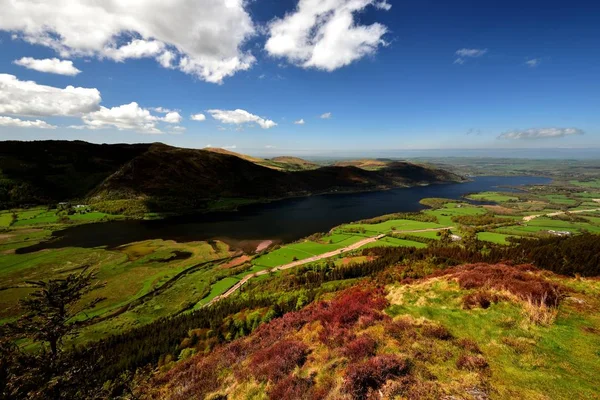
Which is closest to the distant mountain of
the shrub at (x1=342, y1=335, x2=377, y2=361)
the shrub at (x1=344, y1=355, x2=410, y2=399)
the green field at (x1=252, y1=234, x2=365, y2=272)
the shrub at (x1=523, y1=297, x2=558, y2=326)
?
the green field at (x1=252, y1=234, x2=365, y2=272)

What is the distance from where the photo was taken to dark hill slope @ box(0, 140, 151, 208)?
13712 cm

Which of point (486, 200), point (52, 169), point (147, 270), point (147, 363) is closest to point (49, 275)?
point (147, 270)

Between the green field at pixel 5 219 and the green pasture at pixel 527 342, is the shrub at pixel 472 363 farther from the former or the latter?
the green field at pixel 5 219

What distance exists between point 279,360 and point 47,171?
21385cm

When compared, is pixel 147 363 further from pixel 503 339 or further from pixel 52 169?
pixel 52 169

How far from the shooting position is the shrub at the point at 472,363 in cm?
1225

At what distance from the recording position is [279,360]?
1620 cm

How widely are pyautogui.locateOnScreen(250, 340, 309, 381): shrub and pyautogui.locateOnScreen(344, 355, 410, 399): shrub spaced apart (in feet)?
13.3

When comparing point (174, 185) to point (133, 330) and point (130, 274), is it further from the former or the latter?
point (133, 330)

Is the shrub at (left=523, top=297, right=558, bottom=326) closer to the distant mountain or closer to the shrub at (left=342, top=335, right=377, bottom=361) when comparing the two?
the shrub at (left=342, top=335, right=377, bottom=361)

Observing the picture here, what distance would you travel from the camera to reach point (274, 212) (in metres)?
143

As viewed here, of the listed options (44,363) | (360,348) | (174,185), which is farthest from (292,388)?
(174,185)

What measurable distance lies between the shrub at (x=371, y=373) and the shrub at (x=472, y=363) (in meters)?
2.47

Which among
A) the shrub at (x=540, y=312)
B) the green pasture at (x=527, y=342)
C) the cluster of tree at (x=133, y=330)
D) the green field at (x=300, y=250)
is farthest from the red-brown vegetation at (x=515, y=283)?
the green field at (x=300, y=250)
